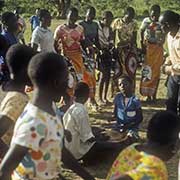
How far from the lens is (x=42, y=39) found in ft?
23.5

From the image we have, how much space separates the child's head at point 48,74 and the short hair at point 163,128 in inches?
22.4

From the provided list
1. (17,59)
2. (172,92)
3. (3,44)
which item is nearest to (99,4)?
(172,92)

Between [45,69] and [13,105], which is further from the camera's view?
[13,105]

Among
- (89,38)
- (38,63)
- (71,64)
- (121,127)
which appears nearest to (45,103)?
(38,63)

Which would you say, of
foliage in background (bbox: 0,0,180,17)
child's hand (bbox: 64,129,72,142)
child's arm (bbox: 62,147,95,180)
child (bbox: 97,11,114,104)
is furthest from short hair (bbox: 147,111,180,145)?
foliage in background (bbox: 0,0,180,17)

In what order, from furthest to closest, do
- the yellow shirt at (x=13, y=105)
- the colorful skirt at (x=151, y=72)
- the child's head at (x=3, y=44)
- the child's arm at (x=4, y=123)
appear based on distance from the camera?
1. the colorful skirt at (x=151, y=72)
2. the child's head at (x=3, y=44)
3. the yellow shirt at (x=13, y=105)
4. the child's arm at (x=4, y=123)

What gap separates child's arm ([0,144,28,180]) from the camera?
2.71 meters

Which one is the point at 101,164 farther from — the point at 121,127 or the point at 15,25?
the point at 15,25

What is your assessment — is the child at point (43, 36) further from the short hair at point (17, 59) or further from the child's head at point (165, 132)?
the child's head at point (165, 132)

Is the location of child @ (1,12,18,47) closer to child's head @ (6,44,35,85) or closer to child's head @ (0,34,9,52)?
child's head @ (0,34,9,52)

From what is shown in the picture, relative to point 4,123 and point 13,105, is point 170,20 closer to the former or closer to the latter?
point 13,105

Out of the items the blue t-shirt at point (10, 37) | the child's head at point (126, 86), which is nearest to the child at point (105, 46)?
the child's head at point (126, 86)

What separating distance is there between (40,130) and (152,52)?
18.4 ft

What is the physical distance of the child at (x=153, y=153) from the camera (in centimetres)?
291
